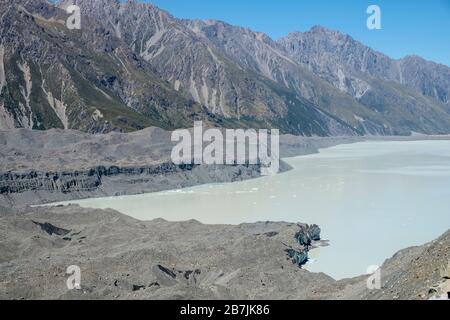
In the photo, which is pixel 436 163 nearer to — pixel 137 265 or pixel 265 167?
pixel 265 167

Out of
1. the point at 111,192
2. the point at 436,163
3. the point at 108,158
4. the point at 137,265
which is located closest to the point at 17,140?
the point at 108,158

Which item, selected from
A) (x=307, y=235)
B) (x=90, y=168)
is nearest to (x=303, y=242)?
(x=307, y=235)

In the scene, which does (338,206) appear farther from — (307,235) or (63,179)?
(63,179)

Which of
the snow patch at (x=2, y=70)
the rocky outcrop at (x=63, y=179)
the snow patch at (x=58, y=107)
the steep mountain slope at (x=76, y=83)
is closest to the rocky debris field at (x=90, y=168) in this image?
the rocky outcrop at (x=63, y=179)

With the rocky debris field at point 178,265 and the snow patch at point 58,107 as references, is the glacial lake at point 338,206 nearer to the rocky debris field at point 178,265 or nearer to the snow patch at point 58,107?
the rocky debris field at point 178,265

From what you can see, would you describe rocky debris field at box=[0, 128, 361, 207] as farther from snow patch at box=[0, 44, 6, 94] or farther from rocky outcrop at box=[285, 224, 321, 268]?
snow patch at box=[0, 44, 6, 94]

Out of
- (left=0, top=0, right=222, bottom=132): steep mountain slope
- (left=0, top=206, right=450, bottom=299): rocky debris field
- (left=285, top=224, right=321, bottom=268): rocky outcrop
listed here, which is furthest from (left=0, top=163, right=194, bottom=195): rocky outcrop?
(left=0, top=0, right=222, bottom=132): steep mountain slope
